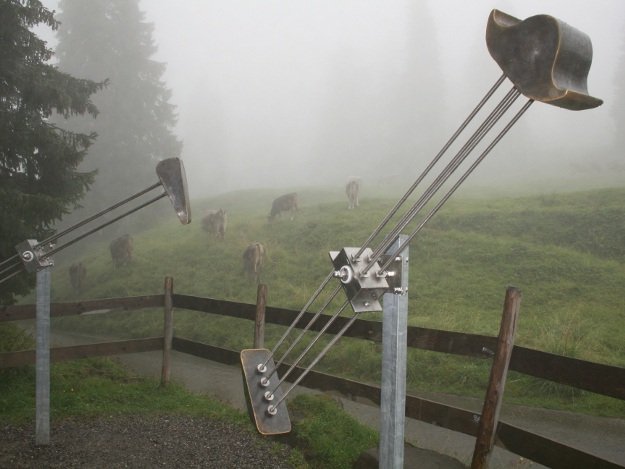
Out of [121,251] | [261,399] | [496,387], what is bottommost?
[496,387]

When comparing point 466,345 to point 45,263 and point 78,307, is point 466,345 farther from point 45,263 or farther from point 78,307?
point 78,307

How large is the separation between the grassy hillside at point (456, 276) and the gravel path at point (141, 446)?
3.43 meters

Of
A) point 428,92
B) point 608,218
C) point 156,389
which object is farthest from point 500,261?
point 428,92

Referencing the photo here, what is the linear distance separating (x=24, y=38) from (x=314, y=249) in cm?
924

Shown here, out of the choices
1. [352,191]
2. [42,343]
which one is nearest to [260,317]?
[42,343]

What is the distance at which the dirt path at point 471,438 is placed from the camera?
17.3 feet

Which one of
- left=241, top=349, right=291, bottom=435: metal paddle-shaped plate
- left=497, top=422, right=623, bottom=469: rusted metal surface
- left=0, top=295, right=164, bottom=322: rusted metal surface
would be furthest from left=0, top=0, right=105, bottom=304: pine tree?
left=497, top=422, right=623, bottom=469: rusted metal surface

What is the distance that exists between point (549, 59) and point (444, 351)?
352cm

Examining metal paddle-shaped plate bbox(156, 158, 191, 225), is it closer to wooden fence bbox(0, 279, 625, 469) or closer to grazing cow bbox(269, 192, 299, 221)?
wooden fence bbox(0, 279, 625, 469)

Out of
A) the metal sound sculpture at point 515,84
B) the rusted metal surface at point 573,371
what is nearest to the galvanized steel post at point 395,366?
the metal sound sculpture at point 515,84

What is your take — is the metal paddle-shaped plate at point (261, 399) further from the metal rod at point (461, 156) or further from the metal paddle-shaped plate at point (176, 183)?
the metal paddle-shaped plate at point (176, 183)

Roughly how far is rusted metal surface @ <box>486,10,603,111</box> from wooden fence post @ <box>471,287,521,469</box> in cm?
242

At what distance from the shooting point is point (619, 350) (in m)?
7.80

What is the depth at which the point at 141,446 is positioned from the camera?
16.6 ft
